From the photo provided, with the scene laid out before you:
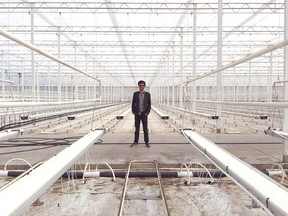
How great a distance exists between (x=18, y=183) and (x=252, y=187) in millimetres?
1306

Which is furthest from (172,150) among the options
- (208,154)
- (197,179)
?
(208,154)

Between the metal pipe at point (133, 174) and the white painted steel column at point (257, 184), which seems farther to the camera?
the metal pipe at point (133, 174)

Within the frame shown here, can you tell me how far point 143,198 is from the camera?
3.67 metres

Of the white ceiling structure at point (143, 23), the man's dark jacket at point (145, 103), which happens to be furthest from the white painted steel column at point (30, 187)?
the white ceiling structure at point (143, 23)

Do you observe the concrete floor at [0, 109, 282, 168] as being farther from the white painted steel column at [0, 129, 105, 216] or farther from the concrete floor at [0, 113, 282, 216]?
the white painted steel column at [0, 129, 105, 216]

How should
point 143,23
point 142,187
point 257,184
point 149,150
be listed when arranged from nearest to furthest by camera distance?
point 257,184 → point 142,187 → point 149,150 → point 143,23

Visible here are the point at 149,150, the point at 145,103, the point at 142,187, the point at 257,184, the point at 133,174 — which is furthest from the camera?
the point at 145,103

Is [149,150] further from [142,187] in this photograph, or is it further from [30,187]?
[30,187]

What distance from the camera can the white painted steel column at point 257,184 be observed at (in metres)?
1.57

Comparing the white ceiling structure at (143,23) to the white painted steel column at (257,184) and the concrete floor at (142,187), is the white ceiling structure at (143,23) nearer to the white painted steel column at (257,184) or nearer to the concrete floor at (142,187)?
the concrete floor at (142,187)

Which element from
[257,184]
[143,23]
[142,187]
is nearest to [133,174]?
[142,187]

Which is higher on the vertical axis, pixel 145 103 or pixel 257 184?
pixel 145 103

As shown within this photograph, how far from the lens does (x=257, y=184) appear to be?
74.1 inches

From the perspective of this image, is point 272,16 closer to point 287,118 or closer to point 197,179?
point 287,118
